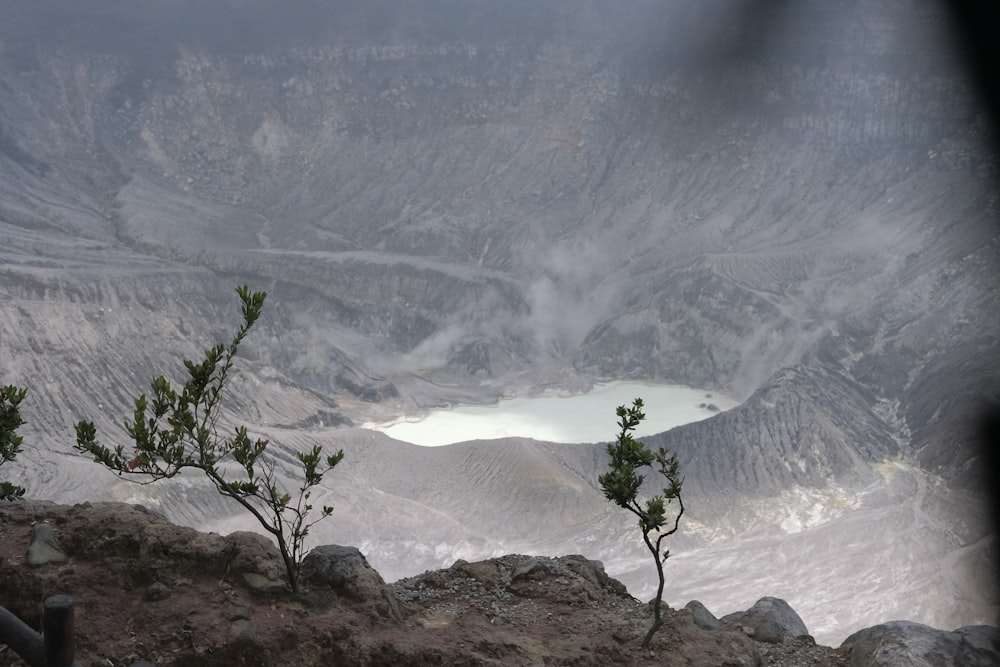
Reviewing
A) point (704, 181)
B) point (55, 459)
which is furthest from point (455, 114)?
point (55, 459)

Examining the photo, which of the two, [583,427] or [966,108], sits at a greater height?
[966,108]

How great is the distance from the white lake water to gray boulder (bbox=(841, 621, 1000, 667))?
4206 cm

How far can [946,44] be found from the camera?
248 feet

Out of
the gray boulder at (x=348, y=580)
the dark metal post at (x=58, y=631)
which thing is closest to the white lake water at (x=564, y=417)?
the gray boulder at (x=348, y=580)

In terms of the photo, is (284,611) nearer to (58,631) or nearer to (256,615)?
(256,615)

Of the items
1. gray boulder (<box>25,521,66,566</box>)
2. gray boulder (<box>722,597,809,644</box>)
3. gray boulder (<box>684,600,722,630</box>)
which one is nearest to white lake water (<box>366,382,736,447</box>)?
gray boulder (<box>722,597,809,644</box>)

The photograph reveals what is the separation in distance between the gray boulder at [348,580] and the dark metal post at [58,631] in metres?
5.05

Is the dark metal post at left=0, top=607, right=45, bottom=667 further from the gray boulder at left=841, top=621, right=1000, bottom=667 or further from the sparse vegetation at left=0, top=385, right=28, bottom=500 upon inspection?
the gray boulder at left=841, top=621, right=1000, bottom=667

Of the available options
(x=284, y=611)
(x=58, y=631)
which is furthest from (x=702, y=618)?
(x=58, y=631)

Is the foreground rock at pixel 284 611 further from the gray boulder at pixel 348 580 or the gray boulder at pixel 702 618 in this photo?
the gray boulder at pixel 702 618

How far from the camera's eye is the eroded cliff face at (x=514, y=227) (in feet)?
168

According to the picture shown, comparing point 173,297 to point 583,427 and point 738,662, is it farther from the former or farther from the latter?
point 738,662

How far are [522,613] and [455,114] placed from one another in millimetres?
85564

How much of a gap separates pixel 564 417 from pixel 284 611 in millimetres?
50725
